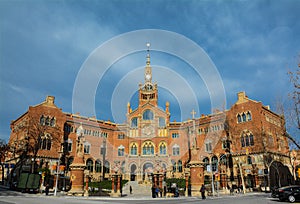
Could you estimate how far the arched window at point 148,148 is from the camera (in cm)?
5581

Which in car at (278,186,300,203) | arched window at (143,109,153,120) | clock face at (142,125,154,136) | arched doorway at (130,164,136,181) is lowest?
car at (278,186,300,203)

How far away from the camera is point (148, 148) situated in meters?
56.2

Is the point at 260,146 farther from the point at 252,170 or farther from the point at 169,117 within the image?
the point at 169,117

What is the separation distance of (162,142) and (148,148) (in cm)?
364

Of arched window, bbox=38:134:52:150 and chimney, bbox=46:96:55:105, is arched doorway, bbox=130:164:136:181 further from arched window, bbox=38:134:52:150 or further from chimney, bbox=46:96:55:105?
chimney, bbox=46:96:55:105

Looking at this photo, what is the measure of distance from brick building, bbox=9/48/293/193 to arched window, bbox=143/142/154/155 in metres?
0.23

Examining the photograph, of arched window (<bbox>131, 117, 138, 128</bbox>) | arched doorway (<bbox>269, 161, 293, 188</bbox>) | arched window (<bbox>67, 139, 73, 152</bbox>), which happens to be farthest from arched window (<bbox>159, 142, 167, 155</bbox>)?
arched doorway (<bbox>269, 161, 293, 188</bbox>)

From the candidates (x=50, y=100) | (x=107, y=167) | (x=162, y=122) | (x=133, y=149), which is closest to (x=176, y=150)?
(x=162, y=122)

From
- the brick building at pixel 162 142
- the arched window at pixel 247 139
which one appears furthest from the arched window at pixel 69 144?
the arched window at pixel 247 139

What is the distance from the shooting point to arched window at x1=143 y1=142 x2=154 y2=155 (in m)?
55.8

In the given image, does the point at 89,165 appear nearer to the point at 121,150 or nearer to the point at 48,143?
the point at 121,150

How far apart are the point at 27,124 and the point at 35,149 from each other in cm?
539

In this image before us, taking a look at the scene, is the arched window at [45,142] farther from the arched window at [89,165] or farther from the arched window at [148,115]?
the arched window at [148,115]

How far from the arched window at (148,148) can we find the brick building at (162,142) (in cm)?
23
